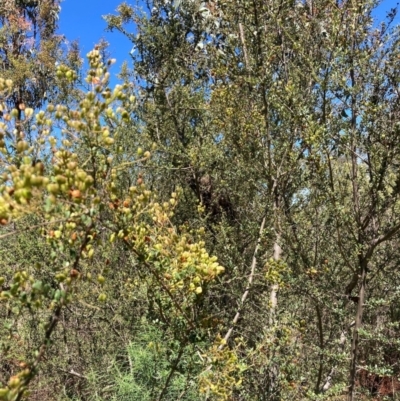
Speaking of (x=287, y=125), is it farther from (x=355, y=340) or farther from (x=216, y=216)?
(x=216, y=216)

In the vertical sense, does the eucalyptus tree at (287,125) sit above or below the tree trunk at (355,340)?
above

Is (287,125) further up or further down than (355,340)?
further up

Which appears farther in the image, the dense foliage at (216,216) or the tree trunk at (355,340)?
the tree trunk at (355,340)

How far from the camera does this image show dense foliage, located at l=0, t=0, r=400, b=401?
58.0 inches

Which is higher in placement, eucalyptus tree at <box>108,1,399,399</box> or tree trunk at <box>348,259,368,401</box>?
eucalyptus tree at <box>108,1,399,399</box>

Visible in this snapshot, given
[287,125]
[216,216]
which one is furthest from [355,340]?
[216,216]

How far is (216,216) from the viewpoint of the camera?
6355 millimetres

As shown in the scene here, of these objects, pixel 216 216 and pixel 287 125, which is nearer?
pixel 287 125

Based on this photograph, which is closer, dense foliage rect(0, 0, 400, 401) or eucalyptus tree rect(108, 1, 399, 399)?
dense foliage rect(0, 0, 400, 401)

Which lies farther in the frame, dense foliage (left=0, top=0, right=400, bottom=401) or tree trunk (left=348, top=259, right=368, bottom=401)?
tree trunk (left=348, top=259, right=368, bottom=401)

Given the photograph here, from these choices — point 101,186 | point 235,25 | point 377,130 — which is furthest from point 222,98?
point 101,186

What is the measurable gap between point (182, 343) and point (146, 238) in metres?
0.48

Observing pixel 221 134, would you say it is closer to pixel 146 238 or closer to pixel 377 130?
pixel 377 130

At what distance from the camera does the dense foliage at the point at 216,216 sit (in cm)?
147
